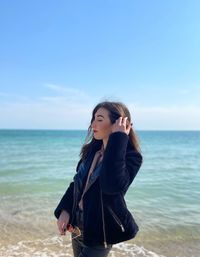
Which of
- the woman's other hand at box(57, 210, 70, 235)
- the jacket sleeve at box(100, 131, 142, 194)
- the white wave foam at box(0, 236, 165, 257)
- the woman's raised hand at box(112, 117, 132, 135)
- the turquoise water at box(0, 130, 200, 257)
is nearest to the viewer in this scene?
the jacket sleeve at box(100, 131, 142, 194)

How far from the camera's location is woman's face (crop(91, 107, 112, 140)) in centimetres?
260

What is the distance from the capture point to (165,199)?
10.2 metres

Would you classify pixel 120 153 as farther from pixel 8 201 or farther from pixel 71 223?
pixel 8 201

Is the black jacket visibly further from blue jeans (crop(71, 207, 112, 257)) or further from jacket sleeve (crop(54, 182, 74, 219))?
jacket sleeve (crop(54, 182, 74, 219))

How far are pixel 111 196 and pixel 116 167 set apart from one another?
0.24 m

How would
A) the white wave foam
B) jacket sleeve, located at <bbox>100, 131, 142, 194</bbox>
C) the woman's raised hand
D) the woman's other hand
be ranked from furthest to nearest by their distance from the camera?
the white wave foam < the woman's other hand < the woman's raised hand < jacket sleeve, located at <bbox>100, 131, 142, 194</bbox>

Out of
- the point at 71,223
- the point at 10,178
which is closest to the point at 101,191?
the point at 71,223

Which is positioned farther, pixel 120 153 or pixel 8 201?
pixel 8 201

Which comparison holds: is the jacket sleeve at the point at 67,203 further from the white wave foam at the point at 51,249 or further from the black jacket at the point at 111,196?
the white wave foam at the point at 51,249

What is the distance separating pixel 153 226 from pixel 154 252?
4.50 feet

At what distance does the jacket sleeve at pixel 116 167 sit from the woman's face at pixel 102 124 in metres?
0.19

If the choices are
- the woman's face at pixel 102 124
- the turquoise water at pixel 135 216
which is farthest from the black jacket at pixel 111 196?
the turquoise water at pixel 135 216

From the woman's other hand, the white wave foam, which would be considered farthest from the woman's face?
the white wave foam

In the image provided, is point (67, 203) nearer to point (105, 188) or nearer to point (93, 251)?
point (93, 251)
